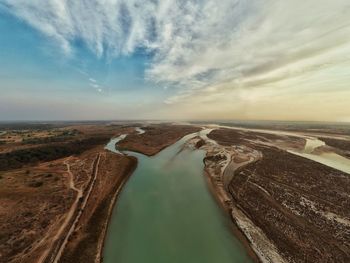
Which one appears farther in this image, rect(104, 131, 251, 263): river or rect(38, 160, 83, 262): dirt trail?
rect(104, 131, 251, 263): river

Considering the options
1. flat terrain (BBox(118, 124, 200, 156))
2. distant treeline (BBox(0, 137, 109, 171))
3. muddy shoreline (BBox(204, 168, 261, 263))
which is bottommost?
muddy shoreline (BBox(204, 168, 261, 263))

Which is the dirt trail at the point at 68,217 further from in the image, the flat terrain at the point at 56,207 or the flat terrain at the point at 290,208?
the flat terrain at the point at 290,208

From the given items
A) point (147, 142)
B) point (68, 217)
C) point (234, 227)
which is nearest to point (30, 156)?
point (68, 217)

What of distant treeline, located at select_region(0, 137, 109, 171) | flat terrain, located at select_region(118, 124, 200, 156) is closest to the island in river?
distant treeline, located at select_region(0, 137, 109, 171)

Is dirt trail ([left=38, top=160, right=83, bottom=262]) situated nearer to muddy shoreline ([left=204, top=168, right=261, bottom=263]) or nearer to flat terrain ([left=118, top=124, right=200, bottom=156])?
muddy shoreline ([left=204, top=168, right=261, bottom=263])

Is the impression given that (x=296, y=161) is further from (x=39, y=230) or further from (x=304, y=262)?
(x=39, y=230)

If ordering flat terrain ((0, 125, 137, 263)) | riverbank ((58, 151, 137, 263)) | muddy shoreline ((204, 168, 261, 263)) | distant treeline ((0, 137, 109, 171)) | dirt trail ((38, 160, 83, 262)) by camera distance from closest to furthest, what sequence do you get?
dirt trail ((38, 160, 83, 262))
riverbank ((58, 151, 137, 263))
muddy shoreline ((204, 168, 261, 263))
flat terrain ((0, 125, 137, 263))
distant treeline ((0, 137, 109, 171))

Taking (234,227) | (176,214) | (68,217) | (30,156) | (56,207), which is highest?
(30,156)

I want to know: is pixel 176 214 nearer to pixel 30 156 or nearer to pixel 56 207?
pixel 56 207
